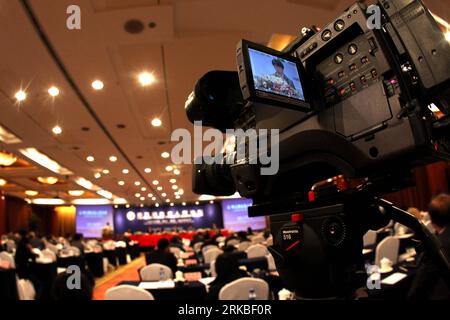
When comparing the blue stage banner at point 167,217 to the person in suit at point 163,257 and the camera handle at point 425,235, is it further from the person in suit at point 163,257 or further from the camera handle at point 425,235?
the camera handle at point 425,235

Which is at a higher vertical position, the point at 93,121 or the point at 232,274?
the point at 93,121

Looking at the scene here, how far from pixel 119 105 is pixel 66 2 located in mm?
2538

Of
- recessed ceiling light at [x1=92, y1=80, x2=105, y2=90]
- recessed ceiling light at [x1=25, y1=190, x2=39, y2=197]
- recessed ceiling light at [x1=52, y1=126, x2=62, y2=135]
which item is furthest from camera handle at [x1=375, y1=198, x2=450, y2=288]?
recessed ceiling light at [x1=25, y1=190, x2=39, y2=197]

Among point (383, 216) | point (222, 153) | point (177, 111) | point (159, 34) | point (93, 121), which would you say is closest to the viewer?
point (383, 216)

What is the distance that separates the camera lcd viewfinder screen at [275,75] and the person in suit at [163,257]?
516 centimetres

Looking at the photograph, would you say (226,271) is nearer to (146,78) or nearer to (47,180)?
(146,78)

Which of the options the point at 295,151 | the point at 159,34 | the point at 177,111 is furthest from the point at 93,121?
the point at 295,151

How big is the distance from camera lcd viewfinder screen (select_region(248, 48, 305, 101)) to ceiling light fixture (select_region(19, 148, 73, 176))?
8960mm

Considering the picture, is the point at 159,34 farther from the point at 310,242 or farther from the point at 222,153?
the point at 310,242

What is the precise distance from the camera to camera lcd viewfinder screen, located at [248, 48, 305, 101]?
735mm

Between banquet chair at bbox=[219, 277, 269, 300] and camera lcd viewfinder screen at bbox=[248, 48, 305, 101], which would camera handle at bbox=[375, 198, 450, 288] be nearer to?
camera lcd viewfinder screen at bbox=[248, 48, 305, 101]

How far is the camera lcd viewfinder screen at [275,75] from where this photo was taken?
0.73 metres

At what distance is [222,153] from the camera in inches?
40.8
